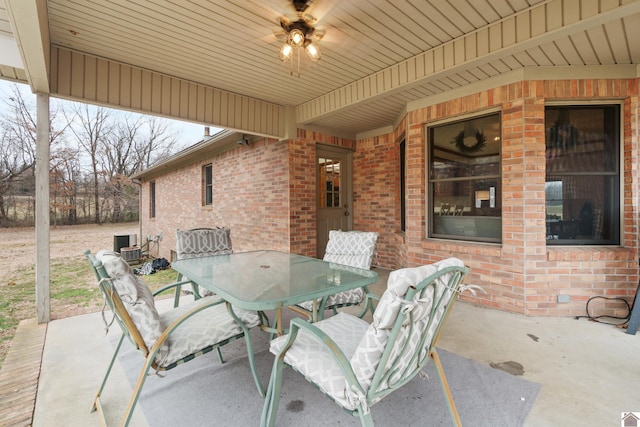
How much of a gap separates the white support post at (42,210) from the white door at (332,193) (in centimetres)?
362

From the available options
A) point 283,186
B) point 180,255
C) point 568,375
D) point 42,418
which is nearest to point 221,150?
point 283,186

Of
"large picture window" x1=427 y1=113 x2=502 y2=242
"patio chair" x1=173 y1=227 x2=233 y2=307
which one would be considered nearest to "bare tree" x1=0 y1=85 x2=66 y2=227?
"patio chair" x1=173 y1=227 x2=233 y2=307

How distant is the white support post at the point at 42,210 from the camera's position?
2932 mm

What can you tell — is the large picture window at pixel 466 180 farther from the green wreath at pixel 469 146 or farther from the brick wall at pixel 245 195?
the brick wall at pixel 245 195

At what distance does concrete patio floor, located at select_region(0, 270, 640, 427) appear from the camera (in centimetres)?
165

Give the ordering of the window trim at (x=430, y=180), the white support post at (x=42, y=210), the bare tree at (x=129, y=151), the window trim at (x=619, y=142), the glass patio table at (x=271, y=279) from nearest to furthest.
→ the glass patio table at (x=271, y=279), the white support post at (x=42, y=210), the window trim at (x=619, y=142), the window trim at (x=430, y=180), the bare tree at (x=129, y=151)

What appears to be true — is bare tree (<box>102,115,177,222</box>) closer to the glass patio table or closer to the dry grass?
the dry grass

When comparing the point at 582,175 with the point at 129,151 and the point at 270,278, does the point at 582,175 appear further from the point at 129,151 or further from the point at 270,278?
A: the point at 129,151

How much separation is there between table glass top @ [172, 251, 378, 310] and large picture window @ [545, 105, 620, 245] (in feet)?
8.49

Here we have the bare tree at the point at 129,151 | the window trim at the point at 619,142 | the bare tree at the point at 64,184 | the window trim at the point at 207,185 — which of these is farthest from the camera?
the bare tree at the point at 129,151

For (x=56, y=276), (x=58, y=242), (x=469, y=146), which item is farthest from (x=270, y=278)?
(x=58, y=242)

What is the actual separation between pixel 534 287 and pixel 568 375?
1.29m

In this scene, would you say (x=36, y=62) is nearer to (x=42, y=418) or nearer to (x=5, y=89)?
(x=42, y=418)

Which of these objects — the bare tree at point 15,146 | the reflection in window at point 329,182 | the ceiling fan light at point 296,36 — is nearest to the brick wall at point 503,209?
the reflection in window at point 329,182
